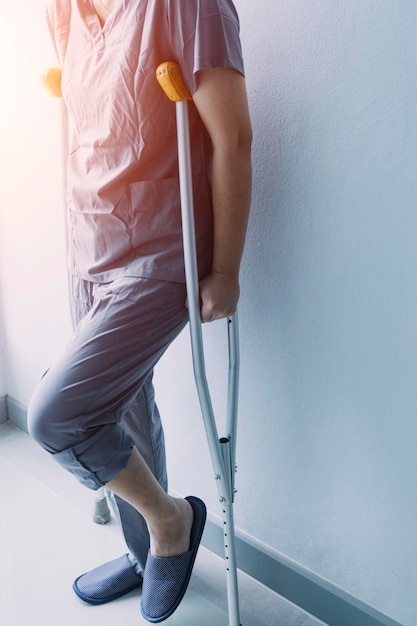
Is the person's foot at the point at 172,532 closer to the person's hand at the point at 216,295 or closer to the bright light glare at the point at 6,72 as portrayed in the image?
the person's hand at the point at 216,295

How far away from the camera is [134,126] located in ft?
3.72

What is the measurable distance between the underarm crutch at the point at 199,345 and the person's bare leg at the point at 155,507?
0.54ft

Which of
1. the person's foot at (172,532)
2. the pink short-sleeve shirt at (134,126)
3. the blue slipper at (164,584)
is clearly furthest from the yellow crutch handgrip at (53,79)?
the blue slipper at (164,584)

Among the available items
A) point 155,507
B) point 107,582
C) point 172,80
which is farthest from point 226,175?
point 107,582

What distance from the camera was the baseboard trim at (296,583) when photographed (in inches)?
54.4

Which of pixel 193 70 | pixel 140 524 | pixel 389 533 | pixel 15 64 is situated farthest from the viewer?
pixel 15 64

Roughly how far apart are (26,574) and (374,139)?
1394 millimetres

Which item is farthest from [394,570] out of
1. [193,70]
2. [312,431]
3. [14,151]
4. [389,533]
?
[14,151]

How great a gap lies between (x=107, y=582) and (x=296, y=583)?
1.59 ft

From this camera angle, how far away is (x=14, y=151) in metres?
2.02

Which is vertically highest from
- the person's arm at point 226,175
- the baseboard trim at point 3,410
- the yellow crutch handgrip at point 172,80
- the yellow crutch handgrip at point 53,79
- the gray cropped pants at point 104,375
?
the yellow crutch handgrip at point 53,79

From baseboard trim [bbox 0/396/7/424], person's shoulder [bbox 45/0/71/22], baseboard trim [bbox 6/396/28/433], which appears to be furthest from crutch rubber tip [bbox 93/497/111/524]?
person's shoulder [bbox 45/0/71/22]

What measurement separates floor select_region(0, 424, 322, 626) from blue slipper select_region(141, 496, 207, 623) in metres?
0.08

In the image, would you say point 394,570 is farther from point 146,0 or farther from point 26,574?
point 146,0
